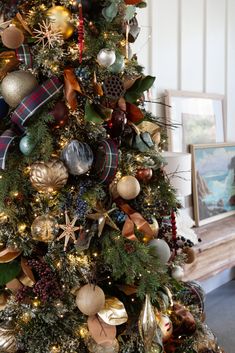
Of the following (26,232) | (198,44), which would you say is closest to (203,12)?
(198,44)

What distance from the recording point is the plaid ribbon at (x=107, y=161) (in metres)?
0.97

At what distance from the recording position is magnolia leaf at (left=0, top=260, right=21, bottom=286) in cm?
101

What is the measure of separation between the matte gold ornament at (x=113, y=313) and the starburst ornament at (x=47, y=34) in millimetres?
673

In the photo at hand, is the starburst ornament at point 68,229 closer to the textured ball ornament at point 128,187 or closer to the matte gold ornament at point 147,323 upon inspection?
the textured ball ornament at point 128,187

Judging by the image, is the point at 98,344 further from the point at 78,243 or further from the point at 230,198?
the point at 230,198

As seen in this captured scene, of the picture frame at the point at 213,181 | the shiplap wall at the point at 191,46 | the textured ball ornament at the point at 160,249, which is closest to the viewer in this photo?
the textured ball ornament at the point at 160,249

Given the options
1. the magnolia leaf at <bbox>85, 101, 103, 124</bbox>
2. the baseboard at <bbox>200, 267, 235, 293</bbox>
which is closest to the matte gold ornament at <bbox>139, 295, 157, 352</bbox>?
the magnolia leaf at <bbox>85, 101, 103, 124</bbox>

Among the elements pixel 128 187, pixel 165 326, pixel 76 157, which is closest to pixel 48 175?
pixel 76 157

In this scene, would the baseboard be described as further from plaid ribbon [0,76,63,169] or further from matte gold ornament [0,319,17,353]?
plaid ribbon [0,76,63,169]

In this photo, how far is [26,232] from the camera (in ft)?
3.30

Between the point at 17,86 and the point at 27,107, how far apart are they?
6 cm

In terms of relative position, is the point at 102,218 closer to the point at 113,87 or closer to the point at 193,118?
the point at 113,87

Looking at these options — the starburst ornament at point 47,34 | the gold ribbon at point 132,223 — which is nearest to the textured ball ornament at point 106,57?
the starburst ornament at point 47,34

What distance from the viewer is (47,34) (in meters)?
0.95
